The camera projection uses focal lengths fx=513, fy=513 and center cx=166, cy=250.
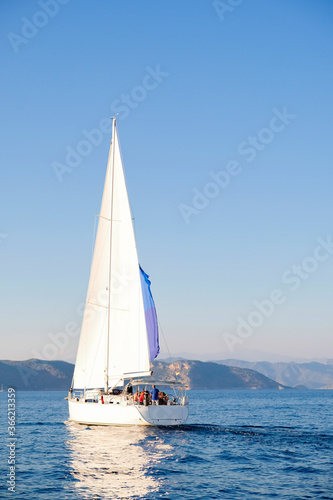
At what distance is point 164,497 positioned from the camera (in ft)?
67.5

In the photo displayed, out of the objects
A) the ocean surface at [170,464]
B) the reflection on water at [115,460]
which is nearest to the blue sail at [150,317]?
the ocean surface at [170,464]

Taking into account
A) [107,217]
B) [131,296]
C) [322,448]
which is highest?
[107,217]

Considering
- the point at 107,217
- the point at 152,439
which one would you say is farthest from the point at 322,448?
the point at 107,217

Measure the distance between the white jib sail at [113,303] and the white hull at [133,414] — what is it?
3507mm

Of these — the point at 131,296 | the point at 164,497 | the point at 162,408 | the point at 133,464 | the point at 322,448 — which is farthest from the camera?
the point at 131,296

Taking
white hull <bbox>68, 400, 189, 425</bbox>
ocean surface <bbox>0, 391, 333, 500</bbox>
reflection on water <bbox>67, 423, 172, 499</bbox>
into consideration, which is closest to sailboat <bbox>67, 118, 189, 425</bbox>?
white hull <bbox>68, 400, 189, 425</bbox>

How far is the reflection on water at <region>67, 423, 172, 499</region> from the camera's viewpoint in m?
21.7

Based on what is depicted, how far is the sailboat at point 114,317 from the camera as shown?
40.3m

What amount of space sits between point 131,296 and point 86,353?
6292 mm

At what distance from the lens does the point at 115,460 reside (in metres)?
27.4

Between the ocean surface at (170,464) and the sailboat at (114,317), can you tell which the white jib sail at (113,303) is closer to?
Result: the sailboat at (114,317)

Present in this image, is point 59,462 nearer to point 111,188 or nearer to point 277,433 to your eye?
point 277,433

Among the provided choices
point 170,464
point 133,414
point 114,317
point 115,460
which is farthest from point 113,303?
point 170,464

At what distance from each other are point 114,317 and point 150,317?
10.4ft
